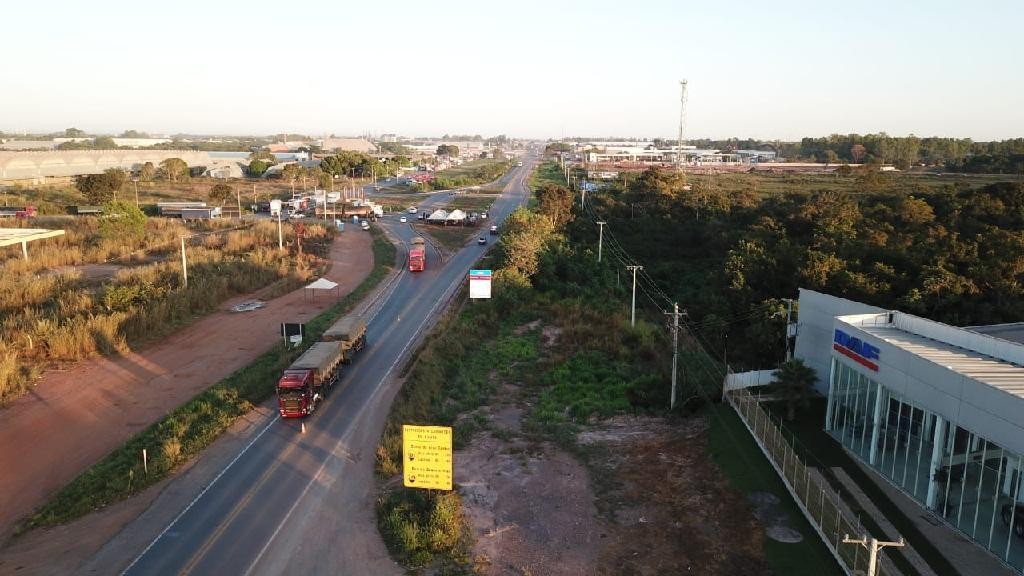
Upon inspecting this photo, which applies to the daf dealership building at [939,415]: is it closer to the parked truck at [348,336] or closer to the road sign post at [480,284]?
the parked truck at [348,336]

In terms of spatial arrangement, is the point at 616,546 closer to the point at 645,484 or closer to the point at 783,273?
the point at 645,484

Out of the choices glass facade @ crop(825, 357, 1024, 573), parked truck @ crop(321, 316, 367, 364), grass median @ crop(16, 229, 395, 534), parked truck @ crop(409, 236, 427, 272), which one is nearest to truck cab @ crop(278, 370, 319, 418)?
grass median @ crop(16, 229, 395, 534)

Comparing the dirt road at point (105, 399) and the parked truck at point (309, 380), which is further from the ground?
the parked truck at point (309, 380)

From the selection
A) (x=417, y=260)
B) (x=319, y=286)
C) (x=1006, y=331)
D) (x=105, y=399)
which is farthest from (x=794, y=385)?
(x=417, y=260)

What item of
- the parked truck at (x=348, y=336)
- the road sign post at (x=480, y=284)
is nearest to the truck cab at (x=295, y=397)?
the parked truck at (x=348, y=336)

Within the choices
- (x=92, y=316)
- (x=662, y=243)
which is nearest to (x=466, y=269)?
(x=662, y=243)
